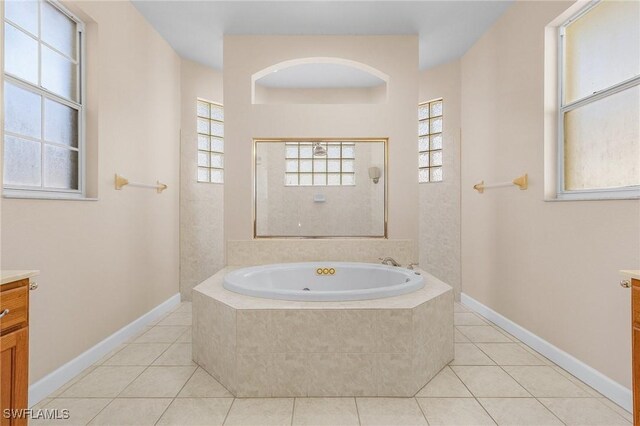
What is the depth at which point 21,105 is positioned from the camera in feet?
5.96

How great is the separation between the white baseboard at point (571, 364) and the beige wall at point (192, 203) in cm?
293

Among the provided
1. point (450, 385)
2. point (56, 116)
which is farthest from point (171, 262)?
point (450, 385)

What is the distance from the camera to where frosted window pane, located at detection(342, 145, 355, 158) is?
3139mm

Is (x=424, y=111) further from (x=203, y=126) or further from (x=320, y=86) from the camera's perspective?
(x=203, y=126)

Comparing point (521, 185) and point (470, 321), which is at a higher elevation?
point (521, 185)

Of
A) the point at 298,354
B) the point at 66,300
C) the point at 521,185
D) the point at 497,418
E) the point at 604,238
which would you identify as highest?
the point at 521,185

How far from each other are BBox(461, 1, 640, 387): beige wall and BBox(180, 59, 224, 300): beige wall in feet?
9.21

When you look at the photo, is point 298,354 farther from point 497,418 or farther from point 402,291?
point 497,418

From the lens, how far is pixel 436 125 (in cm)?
384

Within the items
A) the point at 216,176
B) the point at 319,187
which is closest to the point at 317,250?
the point at 319,187

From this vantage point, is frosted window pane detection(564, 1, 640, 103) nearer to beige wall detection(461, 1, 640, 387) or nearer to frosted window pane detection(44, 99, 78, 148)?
beige wall detection(461, 1, 640, 387)

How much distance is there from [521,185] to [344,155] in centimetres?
147

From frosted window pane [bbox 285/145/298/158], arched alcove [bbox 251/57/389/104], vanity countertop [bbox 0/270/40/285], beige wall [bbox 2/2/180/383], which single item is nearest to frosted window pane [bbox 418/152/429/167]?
arched alcove [bbox 251/57/389/104]

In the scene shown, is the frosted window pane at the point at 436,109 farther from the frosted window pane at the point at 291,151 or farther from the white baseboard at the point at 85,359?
the white baseboard at the point at 85,359
